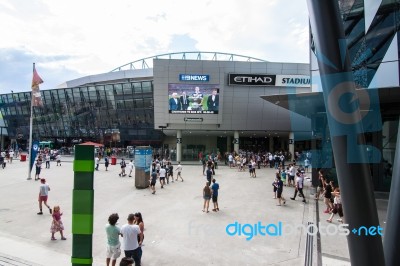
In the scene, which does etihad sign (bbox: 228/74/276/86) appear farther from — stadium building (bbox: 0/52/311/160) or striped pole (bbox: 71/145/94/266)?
striped pole (bbox: 71/145/94/266)

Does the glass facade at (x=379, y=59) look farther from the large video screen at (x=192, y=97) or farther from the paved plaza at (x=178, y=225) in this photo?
the large video screen at (x=192, y=97)

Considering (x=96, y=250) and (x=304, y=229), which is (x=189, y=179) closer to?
(x=304, y=229)

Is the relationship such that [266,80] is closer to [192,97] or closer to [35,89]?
[192,97]

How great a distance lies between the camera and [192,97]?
35.9 metres

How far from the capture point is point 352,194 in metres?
3.19

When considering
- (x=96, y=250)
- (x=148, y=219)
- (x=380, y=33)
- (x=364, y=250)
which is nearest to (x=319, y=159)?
(x=380, y=33)

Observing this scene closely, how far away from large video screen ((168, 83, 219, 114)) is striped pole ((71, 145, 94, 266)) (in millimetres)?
31235

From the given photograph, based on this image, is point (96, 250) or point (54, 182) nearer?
point (96, 250)

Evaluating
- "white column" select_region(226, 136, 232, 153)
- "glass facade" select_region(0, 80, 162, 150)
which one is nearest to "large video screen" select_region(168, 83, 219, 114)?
"glass facade" select_region(0, 80, 162, 150)

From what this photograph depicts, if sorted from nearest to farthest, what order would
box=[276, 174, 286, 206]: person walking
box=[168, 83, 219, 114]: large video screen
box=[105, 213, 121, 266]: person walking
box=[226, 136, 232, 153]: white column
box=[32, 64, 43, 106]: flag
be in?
box=[105, 213, 121, 266]: person walking < box=[276, 174, 286, 206]: person walking < box=[32, 64, 43, 106]: flag < box=[168, 83, 219, 114]: large video screen < box=[226, 136, 232, 153]: white column

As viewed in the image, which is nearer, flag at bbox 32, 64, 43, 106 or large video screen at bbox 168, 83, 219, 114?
flag at bbox 32, 64, 43, 106

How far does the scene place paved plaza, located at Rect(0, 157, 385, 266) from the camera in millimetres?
8047

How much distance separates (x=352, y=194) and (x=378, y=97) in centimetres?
1487

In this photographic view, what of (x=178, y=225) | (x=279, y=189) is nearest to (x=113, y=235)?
(x=178, y=225)
